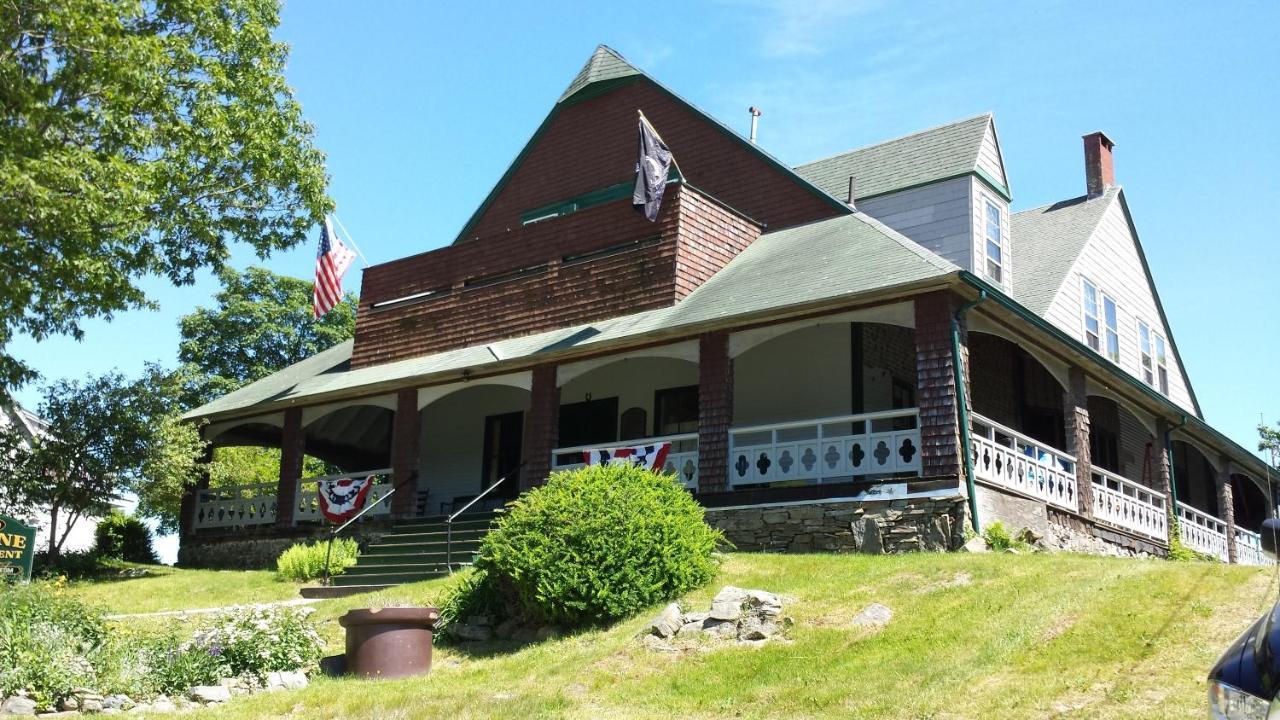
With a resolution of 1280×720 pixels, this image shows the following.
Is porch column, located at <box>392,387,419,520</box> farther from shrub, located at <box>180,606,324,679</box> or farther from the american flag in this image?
shrub, located at <box>180,606,324,679</box>

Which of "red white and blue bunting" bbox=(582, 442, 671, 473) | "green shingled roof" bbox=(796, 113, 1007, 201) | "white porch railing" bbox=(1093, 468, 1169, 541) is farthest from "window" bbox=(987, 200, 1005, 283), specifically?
"red white and blue bunting" bbox=(582, 442, 671, 473)

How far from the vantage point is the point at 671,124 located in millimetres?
27094

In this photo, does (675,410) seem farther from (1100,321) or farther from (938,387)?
(1100,321)

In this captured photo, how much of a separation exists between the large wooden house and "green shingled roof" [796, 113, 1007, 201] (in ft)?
0.20

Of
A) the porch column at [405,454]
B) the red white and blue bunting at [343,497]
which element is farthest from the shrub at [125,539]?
the porch column at [405,454]

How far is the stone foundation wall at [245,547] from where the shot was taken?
23.5 m

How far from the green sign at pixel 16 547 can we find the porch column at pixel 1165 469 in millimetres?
19049

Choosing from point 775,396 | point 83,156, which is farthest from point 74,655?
point 775,396

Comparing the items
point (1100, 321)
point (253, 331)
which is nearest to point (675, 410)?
point (1100, 321)

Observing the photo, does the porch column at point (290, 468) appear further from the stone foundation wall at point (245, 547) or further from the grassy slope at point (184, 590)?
the grassy slope at point (184, 590)

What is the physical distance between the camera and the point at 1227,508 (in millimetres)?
26328

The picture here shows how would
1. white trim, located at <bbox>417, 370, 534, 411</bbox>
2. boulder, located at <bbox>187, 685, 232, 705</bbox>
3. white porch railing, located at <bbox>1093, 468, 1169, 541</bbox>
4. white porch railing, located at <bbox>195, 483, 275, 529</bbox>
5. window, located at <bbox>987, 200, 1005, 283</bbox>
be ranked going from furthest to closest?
white porch railing, located at <bbox>195, 483, 275, 529</bbox> < window, located at <bbox>987, 200, 1005, 283</bbox> < white trim, located at <bbox>417, 370, 534, 411</bbox> < white porch railing, located at <bbox>1093, 468, 1169, 541</bbox> < boulder, located at <bbox>187, 685, 232, 705</bbox>

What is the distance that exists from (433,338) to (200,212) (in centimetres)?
509

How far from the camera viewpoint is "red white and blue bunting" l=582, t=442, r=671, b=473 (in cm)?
1973
